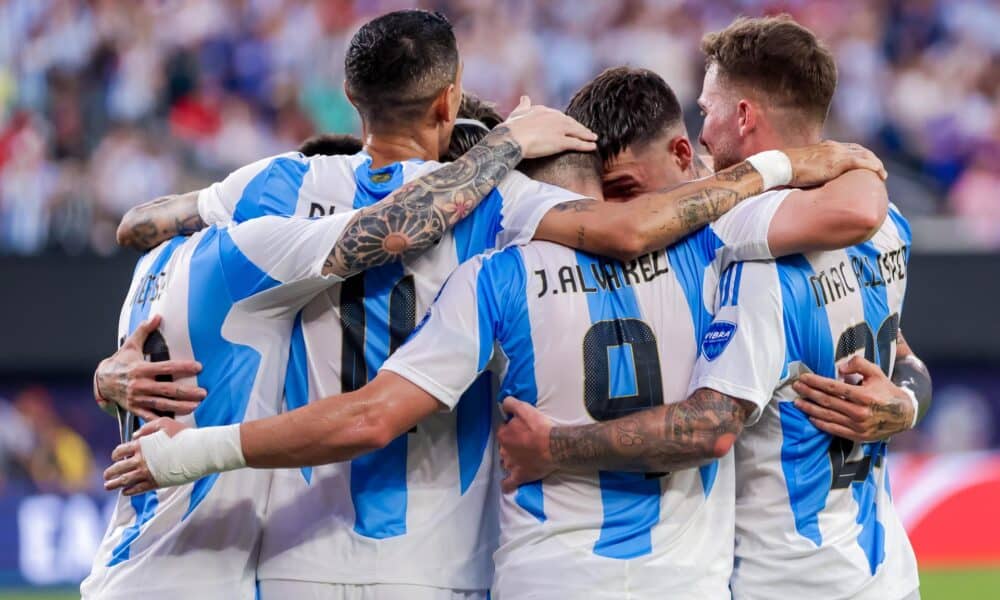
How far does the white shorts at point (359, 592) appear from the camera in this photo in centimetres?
399

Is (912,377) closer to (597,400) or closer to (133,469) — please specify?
(597,400)

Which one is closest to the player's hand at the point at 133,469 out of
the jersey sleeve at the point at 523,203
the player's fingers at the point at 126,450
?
the player's fingers at the point at 126,450

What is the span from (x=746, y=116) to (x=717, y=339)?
2.93ft

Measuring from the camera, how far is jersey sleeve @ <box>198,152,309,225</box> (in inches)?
169

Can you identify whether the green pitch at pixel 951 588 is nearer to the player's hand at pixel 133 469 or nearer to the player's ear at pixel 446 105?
the player's hand at pixel 133 469

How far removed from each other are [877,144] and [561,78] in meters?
3.42

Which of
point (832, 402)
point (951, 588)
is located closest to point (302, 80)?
point (951, 588)

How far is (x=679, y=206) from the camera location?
3.95m

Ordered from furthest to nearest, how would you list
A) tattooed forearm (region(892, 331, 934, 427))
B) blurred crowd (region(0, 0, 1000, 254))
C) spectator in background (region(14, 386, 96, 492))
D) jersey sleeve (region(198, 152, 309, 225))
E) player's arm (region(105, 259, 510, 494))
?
spectator in background (region(14, 386, 96, 492))
blurred crowd (region(0, 0, 1000, 254))
tattooed forearm (region(892, 331, 934, 427))
jersey sleeve (region(198, 152, 309, 225))
player's arm (region(105, 259, 510, 494))

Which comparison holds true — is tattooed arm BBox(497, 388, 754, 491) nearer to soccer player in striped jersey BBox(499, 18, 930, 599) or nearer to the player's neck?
soccer player in striped jersey BBox(499, 18, 930, 599)

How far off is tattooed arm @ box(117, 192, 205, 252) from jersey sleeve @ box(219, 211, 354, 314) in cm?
50

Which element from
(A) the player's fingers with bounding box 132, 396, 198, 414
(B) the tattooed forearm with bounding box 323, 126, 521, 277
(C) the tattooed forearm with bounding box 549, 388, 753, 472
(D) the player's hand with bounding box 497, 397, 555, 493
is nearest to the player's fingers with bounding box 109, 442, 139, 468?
(A) the player's fingers with bounding box 132, 396, 198, 414

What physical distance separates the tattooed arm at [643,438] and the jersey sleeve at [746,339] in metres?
0.04

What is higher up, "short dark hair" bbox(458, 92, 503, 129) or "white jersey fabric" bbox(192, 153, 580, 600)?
"short dark hair" bbox(458, 92, 503, 129)
